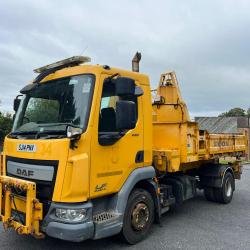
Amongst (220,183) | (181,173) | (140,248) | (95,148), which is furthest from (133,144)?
→ (220,183)

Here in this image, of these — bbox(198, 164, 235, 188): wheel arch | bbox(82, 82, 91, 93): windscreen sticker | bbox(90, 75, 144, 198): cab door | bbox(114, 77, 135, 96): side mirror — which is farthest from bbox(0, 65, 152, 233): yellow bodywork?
bbox(198, 164, 235, 188): wheel arch

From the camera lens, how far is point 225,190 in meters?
8.23

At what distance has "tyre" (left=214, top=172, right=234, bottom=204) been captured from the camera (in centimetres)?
811

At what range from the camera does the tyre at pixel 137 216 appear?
5.02 meters

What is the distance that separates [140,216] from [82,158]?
1.69m

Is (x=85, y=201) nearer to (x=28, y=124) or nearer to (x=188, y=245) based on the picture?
(x=28, y=124)

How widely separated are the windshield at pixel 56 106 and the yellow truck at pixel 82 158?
0.05ft

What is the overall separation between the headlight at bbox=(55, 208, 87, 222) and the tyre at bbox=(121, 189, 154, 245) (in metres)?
0.99

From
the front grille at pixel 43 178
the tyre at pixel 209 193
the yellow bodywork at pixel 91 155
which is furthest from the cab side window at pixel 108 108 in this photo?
the tyre at pixel 209 193

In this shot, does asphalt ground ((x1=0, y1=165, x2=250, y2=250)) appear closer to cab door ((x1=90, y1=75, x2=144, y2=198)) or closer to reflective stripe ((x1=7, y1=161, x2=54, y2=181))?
cab door ((x1=90, y1=75, x2=144, y2=198))

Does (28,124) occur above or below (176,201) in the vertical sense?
above

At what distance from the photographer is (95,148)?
174 inches

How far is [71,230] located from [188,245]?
2.11m

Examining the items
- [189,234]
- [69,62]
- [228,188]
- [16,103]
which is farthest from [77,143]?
[228,188]
